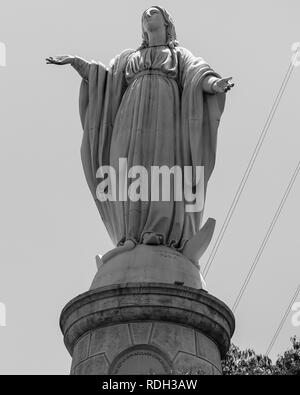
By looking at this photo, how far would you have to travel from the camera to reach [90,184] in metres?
16.1

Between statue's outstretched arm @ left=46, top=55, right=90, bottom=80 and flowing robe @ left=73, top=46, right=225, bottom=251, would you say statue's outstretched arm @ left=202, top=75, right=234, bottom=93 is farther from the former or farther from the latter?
statue's outstretched arm @ left=46, top=55, right=90, bottom=80

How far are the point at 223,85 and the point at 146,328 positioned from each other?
4009mm

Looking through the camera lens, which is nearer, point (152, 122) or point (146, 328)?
point (146, 328)

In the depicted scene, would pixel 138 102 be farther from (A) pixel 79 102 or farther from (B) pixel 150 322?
(B) pixel 150 322

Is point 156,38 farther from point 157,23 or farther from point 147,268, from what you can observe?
point 147,268

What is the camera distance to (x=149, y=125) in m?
15.8

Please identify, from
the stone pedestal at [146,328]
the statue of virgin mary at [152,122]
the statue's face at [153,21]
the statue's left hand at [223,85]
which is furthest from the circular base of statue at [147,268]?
the statue's face at [153,21]

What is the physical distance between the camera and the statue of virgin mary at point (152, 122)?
15.2m

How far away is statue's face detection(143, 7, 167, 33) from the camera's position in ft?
54.9

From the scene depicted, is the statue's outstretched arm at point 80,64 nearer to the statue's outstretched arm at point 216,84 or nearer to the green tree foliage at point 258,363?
the statue's outstretched arm at point 216,84

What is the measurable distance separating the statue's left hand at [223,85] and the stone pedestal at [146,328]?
3251 mm

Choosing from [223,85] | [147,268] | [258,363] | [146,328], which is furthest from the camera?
[258,363]

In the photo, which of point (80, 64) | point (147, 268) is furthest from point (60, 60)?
point (147, 268)
